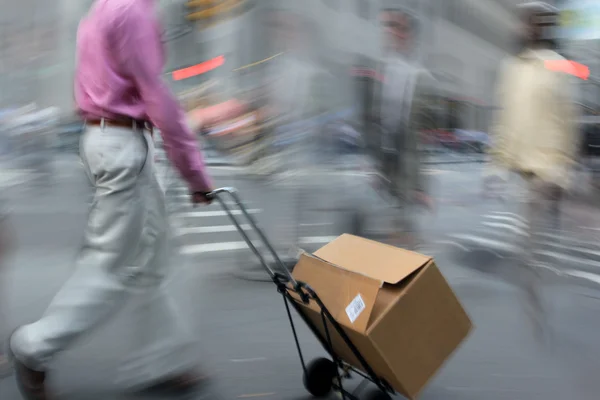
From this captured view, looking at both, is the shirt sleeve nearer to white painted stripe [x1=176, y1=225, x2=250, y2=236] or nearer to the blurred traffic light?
white painted stripe [x1=176, y1=225, x2=250, y2=236]

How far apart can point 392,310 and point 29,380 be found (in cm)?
137

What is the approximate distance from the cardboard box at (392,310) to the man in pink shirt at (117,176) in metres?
0.61

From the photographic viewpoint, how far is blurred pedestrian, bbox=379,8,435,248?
5480 mm

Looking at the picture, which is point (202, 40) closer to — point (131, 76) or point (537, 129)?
point (537, 129)

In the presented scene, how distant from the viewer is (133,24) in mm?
2830

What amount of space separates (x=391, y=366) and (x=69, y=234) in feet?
17.1

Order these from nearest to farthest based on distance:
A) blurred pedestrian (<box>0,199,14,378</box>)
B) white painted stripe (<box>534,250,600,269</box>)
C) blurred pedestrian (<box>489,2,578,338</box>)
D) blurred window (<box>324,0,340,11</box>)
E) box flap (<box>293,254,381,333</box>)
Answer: box flap (<box>293,254,381,333</box>), blurred pedestrian (<box>0,199,14,378</box>), blurred pedestrian (<box>489,2,578,338</box>), white painted stripe (<box>534,250,600,269</box>), blurred window (<box>324,0,340,11</box>)

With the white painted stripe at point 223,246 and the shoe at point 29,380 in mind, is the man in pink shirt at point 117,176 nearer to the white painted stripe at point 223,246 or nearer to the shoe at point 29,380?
the shoe at point 29,380

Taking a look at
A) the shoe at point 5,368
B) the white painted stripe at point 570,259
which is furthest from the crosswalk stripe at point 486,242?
the shoe at point 5,368

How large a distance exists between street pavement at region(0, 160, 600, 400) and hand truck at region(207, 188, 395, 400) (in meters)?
0.14

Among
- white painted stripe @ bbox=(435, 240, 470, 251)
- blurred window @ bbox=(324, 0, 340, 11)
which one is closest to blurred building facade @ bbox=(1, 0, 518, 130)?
blurred window @ bbox=(324, 0, 340, 11)

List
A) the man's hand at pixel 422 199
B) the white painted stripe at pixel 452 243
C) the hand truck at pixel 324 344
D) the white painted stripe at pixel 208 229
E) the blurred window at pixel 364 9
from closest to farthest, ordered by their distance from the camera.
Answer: the hand truck at pixel 324 344 → the man's hand at pixel 422 199 → the white painted stripe at pixel 452 243 → the white painted stripe at pixel 208 229 → the blurred window at pixel 364 9

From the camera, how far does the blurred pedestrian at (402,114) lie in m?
5.48

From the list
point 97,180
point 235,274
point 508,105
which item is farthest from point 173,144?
point 235,274
